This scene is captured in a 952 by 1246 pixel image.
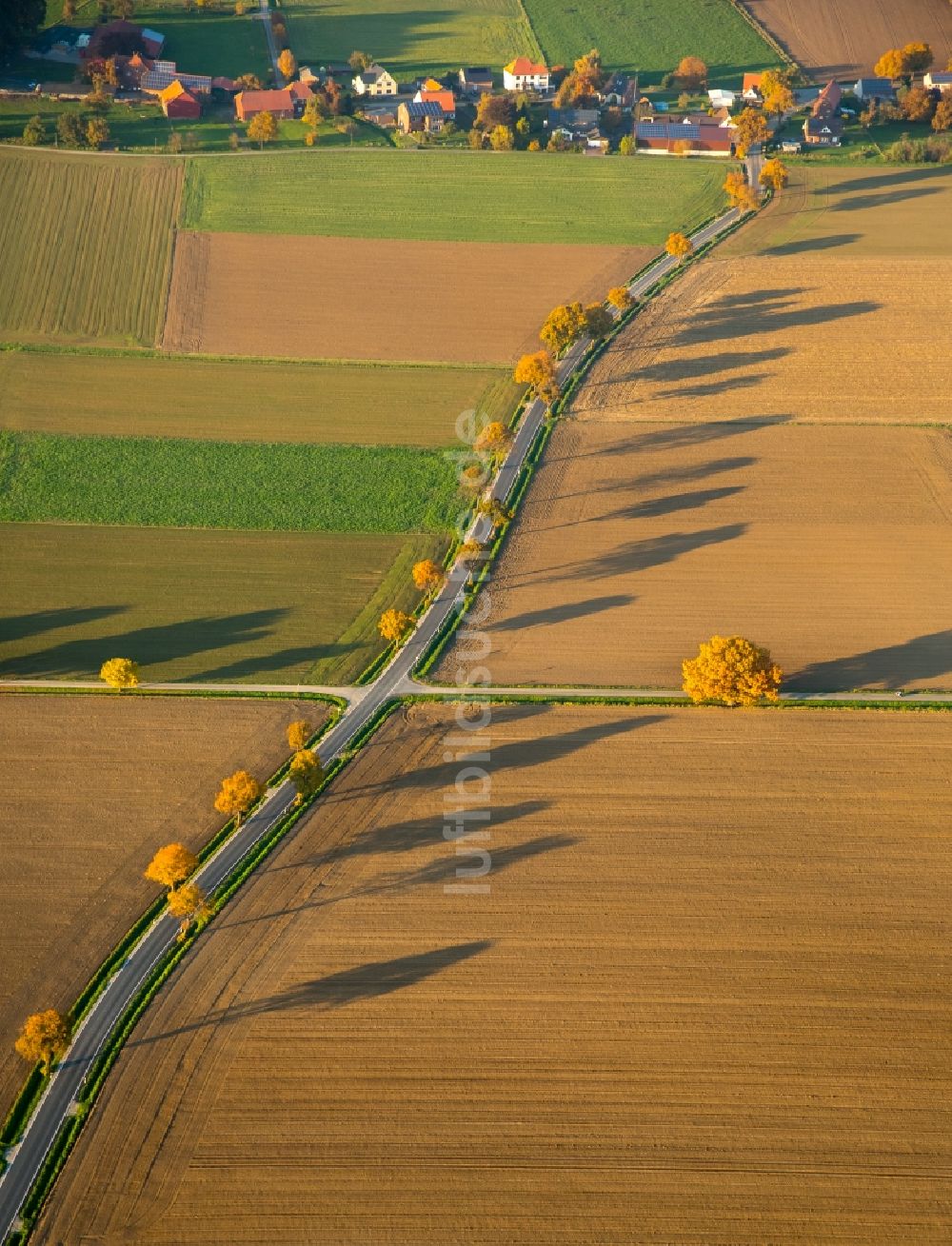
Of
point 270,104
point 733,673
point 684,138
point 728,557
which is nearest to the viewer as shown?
point 733,673

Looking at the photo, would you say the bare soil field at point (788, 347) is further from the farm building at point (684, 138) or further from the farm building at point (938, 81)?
the farm building at point (938, 81)

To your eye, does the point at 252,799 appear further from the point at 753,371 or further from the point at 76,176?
the point at 76,176

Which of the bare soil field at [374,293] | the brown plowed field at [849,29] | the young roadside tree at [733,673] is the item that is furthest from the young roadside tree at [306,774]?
the brown plowed field at [849,29]

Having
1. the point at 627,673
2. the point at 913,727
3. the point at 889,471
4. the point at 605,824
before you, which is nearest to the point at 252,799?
the point at 605,824

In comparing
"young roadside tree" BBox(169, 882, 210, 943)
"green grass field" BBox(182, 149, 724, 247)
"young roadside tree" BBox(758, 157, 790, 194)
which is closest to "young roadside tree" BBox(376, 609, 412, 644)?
"young roadside tree" BBox(169, 882, 210, 943)

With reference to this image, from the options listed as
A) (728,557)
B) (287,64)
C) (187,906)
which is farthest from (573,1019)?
(287,64)

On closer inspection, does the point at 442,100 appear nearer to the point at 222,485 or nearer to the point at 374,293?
the point at 374,293
